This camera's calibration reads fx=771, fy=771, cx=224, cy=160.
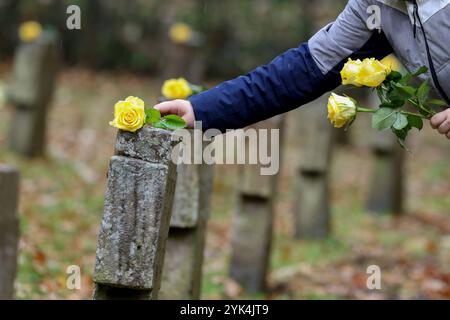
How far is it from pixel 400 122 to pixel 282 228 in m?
5.99

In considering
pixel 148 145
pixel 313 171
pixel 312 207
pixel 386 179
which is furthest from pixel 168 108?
pixel 386 179

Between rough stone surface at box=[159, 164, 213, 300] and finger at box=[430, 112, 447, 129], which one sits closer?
finger at box=[430, 112, 447, 129]

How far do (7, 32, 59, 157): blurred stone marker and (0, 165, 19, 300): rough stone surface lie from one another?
531 centimetres

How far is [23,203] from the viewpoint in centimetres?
799

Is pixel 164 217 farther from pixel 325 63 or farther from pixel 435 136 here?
pixel 435 136

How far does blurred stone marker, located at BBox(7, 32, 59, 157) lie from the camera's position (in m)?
9.59

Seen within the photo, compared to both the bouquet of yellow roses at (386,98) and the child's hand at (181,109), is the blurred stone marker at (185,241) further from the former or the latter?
the bouquet of yellow roses at (386,98)

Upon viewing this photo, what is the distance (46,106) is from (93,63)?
314 inches

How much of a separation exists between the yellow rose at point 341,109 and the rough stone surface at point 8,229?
2099 mm

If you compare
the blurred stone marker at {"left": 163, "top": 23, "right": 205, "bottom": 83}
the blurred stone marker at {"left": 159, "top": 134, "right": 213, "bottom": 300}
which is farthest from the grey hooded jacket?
the blurred stone marker at {"left": 163, "top": 23, "right": 205, "bottom": 83}

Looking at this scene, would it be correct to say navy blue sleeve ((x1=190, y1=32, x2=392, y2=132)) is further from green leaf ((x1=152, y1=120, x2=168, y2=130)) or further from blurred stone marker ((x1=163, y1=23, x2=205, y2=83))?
blurred stone marker ((x1=163, y1=23, x2=205, y2=83))

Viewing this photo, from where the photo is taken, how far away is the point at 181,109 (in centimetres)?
335

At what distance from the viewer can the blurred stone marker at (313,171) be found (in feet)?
25.2

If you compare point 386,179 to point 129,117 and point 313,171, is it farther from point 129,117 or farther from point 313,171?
point 129,117
